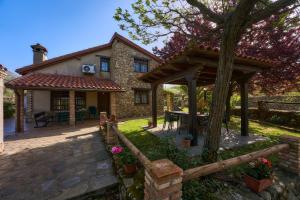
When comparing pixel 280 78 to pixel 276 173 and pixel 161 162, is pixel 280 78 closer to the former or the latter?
pixel 276 173

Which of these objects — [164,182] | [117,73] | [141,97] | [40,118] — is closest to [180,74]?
[164,182]

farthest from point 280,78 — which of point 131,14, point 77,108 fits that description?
point 77,108

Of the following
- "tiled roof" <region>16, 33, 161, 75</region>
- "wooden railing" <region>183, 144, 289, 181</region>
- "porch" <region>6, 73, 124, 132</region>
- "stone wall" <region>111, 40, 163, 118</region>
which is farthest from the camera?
"stone wall" <region>111, 40, 163, 118</region>

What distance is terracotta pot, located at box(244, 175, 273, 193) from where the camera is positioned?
2.67 m

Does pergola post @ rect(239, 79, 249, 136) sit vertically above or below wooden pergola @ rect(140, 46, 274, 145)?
below

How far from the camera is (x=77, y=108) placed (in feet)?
41.3

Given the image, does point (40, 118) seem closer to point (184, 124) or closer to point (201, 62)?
point (184, 124)

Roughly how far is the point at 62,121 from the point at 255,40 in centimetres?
1349

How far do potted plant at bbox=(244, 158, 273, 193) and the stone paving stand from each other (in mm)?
2565

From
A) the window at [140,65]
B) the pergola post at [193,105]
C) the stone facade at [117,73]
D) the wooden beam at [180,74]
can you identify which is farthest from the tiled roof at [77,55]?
the pergola post at [193,105]

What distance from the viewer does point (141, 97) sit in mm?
14297

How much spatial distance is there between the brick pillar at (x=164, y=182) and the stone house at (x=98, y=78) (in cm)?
902

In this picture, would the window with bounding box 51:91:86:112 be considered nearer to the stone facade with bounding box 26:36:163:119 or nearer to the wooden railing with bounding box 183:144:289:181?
the stone facade with bounding box 26:36:163:119

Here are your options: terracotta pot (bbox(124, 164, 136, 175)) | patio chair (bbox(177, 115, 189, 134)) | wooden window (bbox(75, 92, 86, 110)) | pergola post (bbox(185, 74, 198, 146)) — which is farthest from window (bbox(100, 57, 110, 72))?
terracotta pot (bbox(124, 164, 136, 175))
